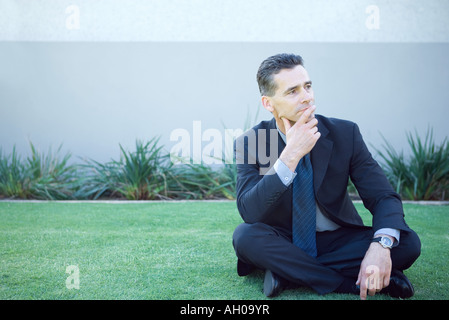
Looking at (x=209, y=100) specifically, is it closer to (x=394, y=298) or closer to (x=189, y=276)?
(x=189, y=276)

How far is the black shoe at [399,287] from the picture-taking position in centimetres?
200

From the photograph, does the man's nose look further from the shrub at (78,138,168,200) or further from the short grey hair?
the shrub at (78,138,168,200)

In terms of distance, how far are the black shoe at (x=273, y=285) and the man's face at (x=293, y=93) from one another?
788 mm

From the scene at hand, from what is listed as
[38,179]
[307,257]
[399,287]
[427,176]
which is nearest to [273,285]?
[307,257]

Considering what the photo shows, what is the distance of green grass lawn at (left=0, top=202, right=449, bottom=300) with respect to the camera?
7.03ft

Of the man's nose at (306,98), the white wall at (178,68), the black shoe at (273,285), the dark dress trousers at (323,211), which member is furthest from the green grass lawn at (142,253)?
the white wall at (178,68)

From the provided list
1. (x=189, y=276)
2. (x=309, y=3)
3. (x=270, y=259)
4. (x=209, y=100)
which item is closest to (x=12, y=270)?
(x=189, y=276)

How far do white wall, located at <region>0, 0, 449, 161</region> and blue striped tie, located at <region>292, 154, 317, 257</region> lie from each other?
13.8 ft

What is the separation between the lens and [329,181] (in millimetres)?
2213

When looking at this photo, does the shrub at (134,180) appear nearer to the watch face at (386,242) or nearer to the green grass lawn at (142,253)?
the green grass lawn at (142,253)

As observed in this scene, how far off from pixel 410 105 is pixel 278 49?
208 cm

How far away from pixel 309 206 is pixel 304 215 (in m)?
0.05

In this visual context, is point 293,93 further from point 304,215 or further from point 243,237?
point 243,237

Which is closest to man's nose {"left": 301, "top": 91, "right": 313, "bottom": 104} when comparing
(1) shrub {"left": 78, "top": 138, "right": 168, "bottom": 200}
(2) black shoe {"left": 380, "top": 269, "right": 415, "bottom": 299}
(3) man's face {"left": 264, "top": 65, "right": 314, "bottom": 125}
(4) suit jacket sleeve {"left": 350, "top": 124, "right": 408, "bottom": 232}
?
(3) man's face {"left": 264, "top": 65, "right": 314, "bottom": 125}
